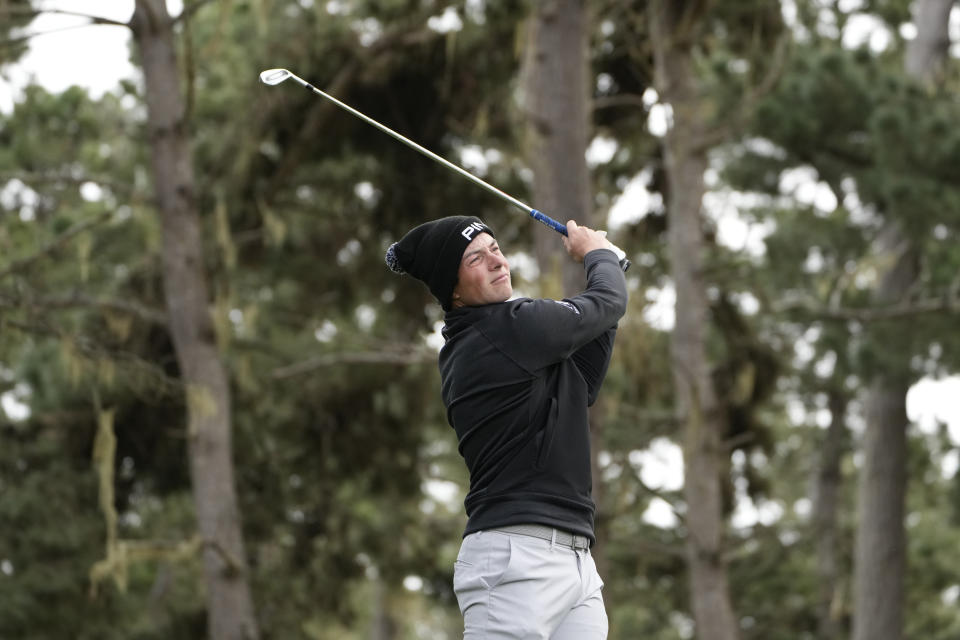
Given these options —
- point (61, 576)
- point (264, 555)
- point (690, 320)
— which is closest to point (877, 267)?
point (690, 320)

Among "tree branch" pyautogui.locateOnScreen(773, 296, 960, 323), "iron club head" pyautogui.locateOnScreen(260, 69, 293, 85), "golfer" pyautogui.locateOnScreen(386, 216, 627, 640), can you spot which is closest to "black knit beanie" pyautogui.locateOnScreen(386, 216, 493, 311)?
"golfer" pyautogui.locateOnScreen(386, 216, 627, 640)

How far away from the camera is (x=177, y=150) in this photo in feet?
29.1

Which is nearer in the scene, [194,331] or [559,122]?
[559,122]

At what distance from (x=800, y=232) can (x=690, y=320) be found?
469 cm

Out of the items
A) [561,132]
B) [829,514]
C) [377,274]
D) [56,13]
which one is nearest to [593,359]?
[561,132]

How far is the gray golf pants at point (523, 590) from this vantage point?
3.24 m

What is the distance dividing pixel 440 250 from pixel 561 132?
4.17m

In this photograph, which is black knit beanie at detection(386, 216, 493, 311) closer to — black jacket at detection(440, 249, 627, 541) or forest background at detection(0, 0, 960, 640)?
black jacket at detection(440, 249, 627, 541)

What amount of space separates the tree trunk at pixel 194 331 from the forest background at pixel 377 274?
0.06 ft

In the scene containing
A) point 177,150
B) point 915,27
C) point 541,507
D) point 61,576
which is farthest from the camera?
point 915,27

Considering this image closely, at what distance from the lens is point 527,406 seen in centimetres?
333

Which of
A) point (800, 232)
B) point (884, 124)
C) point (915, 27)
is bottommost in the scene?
point (884, 124)

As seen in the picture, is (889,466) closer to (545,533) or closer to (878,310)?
(878,310)

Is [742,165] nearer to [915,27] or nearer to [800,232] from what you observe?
[800,232]
